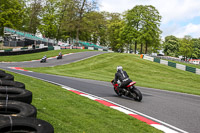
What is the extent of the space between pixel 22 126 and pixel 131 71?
973 inches

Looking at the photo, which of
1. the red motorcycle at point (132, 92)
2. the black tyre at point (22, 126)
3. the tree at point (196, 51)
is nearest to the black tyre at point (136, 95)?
the red motorcycle at point (132, 92)

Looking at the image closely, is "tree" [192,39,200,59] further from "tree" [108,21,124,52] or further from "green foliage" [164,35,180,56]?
"tree" [108,21,124,52]

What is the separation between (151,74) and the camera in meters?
26.3

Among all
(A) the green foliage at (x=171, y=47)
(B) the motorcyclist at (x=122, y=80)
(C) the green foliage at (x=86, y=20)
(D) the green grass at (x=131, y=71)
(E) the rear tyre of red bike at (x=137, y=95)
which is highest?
(C) the green foliage at (x=86, y=20)

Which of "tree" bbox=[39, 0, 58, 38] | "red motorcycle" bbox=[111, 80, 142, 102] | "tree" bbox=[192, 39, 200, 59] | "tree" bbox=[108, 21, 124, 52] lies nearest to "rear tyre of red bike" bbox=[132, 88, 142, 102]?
"red motorcycle" bbox=[111, 80, 142, 102]

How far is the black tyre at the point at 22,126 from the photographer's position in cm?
338

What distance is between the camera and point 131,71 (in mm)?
27641

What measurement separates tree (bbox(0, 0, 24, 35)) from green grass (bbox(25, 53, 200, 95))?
30722 mm

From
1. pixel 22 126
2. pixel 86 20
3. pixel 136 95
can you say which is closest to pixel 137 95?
pixel 136 95

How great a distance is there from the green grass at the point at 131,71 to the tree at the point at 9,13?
30.7 metres

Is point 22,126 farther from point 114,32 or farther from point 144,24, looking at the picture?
point 114,32

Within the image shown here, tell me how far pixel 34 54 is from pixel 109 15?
46.6 m

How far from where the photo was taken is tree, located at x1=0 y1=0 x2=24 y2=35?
54156mm

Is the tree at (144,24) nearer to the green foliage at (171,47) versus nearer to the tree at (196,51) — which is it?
the green foliage at (171,47)
